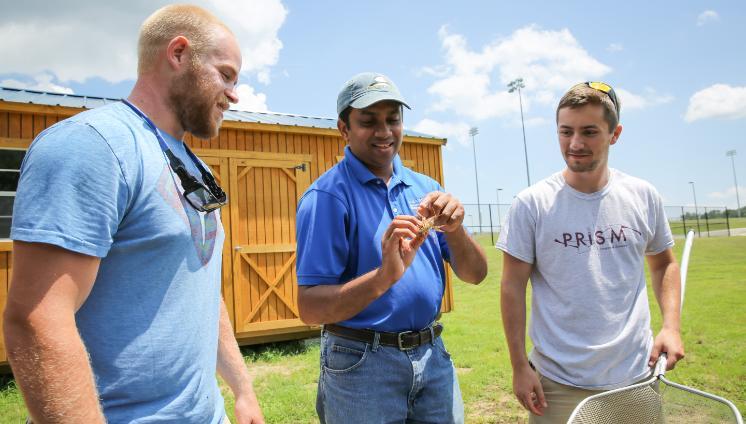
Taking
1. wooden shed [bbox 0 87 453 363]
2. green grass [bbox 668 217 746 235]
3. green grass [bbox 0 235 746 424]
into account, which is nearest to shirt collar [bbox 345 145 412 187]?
green grass [bbox 0 235 746 424]

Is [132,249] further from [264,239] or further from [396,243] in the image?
[264,239]

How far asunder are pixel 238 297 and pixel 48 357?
7671mm

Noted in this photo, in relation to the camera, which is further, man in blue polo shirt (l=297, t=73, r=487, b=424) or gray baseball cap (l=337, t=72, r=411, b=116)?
gray baseball cap (l=337, t=72, r=411, b=116)

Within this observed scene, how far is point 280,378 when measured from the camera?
7277 millimetres

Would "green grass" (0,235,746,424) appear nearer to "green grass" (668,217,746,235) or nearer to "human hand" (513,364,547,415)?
"human hand" (513,364,547,415)

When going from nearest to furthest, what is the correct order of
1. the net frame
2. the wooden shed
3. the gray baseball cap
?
the net frame < the gray baseball cap < the wooden shed

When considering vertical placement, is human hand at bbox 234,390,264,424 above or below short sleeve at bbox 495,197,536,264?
below

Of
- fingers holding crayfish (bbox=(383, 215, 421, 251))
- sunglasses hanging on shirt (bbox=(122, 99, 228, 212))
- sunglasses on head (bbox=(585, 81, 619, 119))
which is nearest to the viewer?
sunglasses hanging on shirt (bbox=(122, 99, 228, 212))

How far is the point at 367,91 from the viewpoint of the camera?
2158 mm

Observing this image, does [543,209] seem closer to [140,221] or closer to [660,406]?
[660,406]

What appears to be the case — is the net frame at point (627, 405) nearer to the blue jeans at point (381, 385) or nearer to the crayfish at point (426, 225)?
the blue jeans at point (381, 385)

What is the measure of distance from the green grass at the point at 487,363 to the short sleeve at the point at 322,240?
392cm

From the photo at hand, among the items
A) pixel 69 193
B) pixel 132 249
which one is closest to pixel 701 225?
pixel 132 249

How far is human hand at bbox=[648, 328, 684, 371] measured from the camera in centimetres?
239
